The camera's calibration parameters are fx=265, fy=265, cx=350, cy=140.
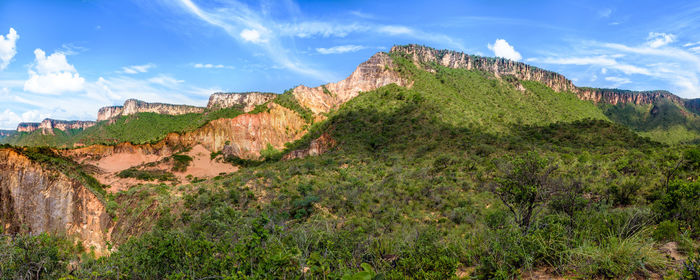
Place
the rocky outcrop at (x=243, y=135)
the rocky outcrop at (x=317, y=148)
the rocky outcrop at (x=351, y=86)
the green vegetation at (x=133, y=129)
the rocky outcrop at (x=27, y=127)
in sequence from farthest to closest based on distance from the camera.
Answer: the rocky outcrop at (x=27, y=127) → the green vegetation at (x=133, y=129) → the rocky outcrop at (x=351, y=86) → the rocky outcrop at (x=243, y=135) → the rocky outcrop at (x=317, y=148)

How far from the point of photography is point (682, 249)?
4992 millimetres

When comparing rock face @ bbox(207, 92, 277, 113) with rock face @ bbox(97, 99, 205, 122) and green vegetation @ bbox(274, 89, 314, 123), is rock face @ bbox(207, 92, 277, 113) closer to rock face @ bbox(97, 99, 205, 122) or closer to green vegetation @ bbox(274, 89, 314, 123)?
rock face @ bbox(97, 99, 205, 122)

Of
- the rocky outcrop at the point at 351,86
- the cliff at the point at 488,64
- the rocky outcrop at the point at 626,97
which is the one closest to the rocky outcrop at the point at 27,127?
the rocky outcrop at the point at 351,86

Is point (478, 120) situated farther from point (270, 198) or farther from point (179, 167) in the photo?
point (179, 167)

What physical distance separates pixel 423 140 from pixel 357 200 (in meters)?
19.4

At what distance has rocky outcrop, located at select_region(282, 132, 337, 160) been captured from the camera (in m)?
44.5

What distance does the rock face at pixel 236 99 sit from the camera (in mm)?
99062

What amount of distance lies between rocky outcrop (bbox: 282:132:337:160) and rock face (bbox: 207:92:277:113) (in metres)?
56.2

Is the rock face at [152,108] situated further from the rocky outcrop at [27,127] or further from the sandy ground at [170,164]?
the sandy ground at [170,164]

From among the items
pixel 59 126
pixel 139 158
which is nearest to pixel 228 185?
pixel 139 158

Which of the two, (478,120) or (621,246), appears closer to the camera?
(621,246)

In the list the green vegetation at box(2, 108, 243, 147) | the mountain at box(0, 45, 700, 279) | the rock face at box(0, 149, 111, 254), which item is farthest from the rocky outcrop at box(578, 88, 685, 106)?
the rock face at box(0, 149, 111, 254)

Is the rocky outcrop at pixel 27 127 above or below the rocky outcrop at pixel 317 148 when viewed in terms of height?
above

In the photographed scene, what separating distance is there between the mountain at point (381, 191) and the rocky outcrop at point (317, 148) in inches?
15.2
